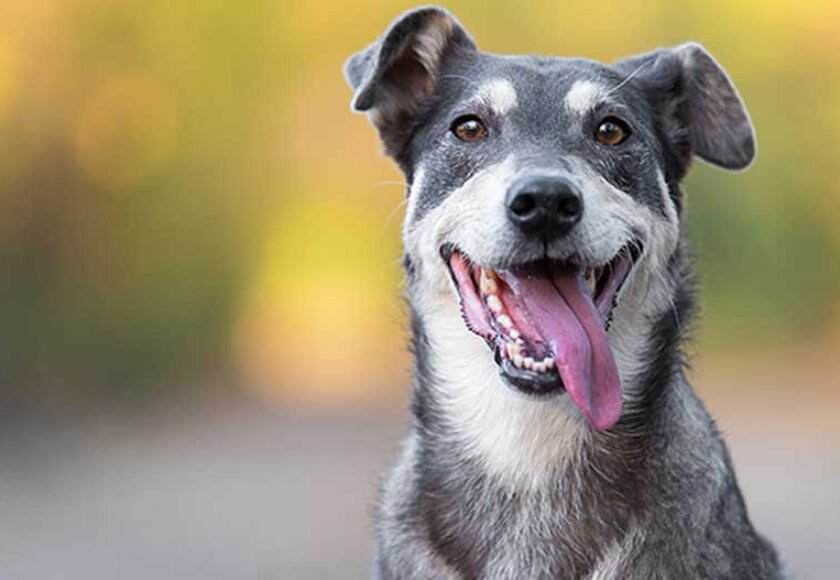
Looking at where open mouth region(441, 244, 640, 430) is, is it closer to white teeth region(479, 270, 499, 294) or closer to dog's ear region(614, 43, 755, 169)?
white teeth region(479, 270, 499, 294)

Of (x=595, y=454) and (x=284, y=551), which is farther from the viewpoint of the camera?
(x=284, y=551)

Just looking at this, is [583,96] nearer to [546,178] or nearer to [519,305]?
[546,178]

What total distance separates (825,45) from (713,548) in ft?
36.6

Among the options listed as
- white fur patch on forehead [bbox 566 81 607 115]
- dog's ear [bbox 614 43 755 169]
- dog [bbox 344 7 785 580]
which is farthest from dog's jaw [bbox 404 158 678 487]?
dog's ear [bbox 614 43 755 169]

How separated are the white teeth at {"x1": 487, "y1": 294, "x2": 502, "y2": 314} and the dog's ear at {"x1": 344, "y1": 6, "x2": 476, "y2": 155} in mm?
944

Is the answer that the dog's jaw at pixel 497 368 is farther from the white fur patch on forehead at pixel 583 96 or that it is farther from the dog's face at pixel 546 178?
the white fur patch on forehead at pixel 583 96

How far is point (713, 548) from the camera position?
18.3 ft

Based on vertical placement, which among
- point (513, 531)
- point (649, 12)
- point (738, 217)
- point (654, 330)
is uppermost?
point (649, 12)

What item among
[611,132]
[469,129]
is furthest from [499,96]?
[611,132]

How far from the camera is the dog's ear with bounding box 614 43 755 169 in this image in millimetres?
6246

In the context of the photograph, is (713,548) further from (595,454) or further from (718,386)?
(718,386)

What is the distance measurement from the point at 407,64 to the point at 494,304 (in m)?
1.16

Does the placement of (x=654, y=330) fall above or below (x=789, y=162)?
below

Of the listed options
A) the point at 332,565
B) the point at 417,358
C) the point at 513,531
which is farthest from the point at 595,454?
the point at 332,565
